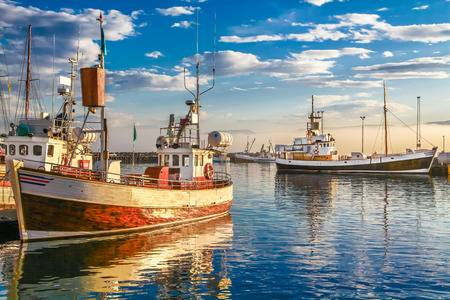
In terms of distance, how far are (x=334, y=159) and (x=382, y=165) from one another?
11.1 meters

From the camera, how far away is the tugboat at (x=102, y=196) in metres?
17.0

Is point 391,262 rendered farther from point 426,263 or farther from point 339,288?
point 339,288

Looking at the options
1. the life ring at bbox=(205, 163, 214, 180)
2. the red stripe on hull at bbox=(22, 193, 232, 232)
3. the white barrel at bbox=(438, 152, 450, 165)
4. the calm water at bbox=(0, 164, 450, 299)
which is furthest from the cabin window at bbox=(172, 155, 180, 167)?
the white barrel at bbox=(438, 152, 450, 165)

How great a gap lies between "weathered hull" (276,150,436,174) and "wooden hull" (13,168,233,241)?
6646 cm

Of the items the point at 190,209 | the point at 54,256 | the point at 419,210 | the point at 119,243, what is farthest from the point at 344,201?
the point at 54,256

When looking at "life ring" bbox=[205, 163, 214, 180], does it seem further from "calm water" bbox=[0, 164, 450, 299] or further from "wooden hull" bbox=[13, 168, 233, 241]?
"wooden hull" bbox=[13, 168, 233, 241]

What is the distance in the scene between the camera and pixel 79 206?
17547 mm

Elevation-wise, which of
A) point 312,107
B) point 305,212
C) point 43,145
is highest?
point 312,107

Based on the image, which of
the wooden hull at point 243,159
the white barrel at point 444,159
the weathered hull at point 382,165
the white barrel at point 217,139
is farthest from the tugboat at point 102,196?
the wooden hull at point 243,159

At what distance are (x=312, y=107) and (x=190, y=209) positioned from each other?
8391 cm

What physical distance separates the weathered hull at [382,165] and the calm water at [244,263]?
55.7 metres

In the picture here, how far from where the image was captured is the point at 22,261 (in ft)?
48.3

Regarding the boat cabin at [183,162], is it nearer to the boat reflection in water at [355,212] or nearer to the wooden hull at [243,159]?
the boat reflection in water at [355,212]

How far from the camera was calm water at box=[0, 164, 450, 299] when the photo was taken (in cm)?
1200
